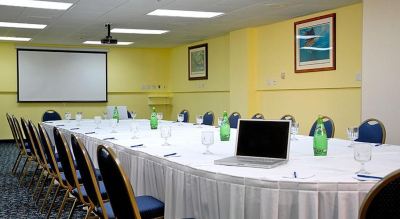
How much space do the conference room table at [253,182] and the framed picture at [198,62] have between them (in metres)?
7.66

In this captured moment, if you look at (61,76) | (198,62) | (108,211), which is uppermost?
(198,62)

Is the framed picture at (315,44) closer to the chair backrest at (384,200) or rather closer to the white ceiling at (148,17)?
the white ceiling at (148,17)

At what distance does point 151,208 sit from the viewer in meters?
2.75

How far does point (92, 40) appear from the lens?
10.9m

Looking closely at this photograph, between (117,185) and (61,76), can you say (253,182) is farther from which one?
(61,76)

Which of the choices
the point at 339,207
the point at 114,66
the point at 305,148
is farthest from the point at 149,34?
the point at 339,207

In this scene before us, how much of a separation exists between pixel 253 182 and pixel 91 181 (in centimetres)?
112

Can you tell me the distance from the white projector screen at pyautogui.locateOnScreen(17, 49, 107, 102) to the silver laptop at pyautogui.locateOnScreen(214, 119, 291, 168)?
9748 mm

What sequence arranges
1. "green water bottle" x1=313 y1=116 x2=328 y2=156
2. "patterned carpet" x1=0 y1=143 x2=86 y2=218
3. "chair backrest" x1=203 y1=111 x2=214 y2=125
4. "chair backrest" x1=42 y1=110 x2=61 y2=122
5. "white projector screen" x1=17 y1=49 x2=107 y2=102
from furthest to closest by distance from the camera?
"white projector screen" x1=17 y1=49 x2=107 y2=102, "chair backrest" x1=42 y1=110 x2=61 y2=122, "chair backrest" x1=203 y1=111 x2=214 y2=125, "patterned carpet" x1=0 y1=143 x2=86 y2=218, "green water bottle" x1=313 y1=116 x2=328 y2=156

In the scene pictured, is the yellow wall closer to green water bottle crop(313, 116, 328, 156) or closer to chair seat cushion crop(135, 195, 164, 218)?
chair seat cushion crop(135, 195, 164, 218)

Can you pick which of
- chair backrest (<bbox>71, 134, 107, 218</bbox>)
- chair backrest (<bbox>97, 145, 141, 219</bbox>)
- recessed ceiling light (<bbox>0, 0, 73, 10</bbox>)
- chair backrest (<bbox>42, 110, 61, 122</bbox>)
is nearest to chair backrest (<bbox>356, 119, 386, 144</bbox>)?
chair backrest (<bbox>71, 134, 107, 218</bbox>)

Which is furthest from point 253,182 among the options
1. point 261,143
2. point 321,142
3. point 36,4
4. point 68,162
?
point 36,4

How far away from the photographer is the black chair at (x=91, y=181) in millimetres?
2714

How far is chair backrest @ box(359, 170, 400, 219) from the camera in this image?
1.65 metres
